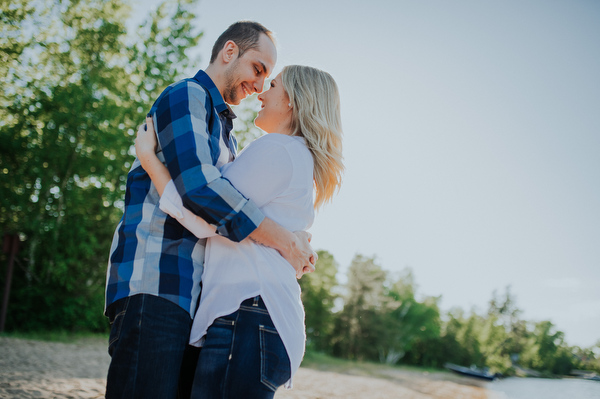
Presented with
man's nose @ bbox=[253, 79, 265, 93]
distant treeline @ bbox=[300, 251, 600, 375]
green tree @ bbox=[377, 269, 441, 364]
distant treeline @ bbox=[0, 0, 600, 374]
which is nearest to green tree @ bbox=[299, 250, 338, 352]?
distant treeline @ bbox=[300, 251, 600, 375]

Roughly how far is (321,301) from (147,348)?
3097 centimetres

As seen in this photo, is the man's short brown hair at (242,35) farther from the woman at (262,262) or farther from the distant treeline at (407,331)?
the distant treeline at (407,331)

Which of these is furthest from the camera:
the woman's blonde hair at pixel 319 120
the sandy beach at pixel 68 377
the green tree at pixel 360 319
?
the green tree at pixel 360 319

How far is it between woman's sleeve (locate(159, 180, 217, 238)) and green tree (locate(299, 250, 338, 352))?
26.6m

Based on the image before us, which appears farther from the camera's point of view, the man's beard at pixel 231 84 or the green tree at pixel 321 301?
the green tree at pixel 321 301

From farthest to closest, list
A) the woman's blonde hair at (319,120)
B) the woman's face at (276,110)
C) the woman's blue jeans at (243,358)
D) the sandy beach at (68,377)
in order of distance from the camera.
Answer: the sandy beach at (68,377) → the woman's face at (276,110) → the woman's blonde hair at (319,120) → the woman's blue jeans at (243,358)

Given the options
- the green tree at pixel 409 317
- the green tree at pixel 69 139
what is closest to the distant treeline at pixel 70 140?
the green tree at pixel 69 139

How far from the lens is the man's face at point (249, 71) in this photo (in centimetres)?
217

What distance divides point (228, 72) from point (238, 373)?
145 centimetres

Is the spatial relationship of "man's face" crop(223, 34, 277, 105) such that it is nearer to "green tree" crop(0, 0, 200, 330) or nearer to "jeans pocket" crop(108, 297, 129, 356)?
"jeans pocket" crop(108, 297, 129, 356)

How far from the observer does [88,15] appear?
16750 millimetres

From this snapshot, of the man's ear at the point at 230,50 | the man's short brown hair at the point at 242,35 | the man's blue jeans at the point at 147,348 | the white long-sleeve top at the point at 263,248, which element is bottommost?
the man's blue jeans at the point at 147,348

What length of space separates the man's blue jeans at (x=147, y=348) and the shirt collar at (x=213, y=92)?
0.92 meters

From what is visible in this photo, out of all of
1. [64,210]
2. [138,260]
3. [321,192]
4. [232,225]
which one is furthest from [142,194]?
[64,210]
